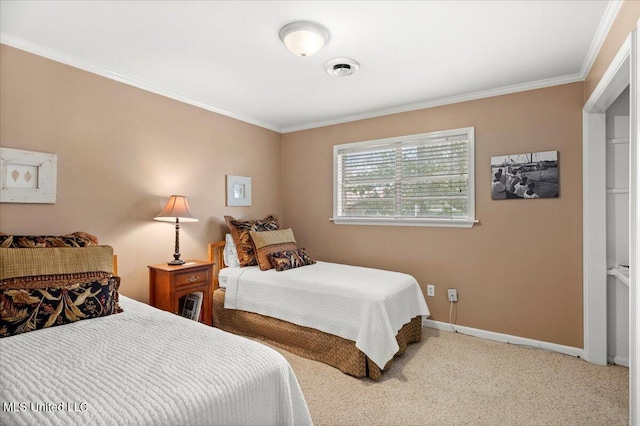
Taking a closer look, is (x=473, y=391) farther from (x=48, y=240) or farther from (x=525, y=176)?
(x=48, y=240)

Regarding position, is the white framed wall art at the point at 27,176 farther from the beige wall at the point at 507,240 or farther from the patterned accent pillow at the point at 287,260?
the beige wall at the point at 507,240

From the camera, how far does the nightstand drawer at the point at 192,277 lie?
288 centimetres

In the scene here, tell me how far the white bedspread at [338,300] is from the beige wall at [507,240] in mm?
596

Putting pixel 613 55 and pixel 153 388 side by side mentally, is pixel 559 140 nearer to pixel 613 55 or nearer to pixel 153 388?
pixel 613 55

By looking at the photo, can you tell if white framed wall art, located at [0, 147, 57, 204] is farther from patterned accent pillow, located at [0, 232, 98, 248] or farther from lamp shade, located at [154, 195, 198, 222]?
lamp shade, located at [154, 195, 198, 222]

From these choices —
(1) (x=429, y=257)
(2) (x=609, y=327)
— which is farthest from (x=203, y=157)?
(2) (x=609, y=327)

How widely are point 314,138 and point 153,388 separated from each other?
3.63 metres

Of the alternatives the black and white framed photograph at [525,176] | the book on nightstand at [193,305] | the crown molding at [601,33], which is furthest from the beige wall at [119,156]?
the crown molding at [601,33]

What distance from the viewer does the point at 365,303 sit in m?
2.47

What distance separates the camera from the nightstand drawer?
9.45ft

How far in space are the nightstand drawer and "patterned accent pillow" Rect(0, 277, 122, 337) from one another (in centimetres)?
81

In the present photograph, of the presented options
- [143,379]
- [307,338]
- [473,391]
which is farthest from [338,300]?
[143,379]

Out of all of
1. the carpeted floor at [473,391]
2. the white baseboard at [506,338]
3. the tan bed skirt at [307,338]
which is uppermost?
the tan bed skirt at [307,338]

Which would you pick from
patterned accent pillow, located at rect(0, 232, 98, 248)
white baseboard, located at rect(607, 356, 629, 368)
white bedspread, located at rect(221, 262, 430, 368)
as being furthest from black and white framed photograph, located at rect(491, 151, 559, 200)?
patterned accent pillow, located at rect(0, 232, 98, 248)
